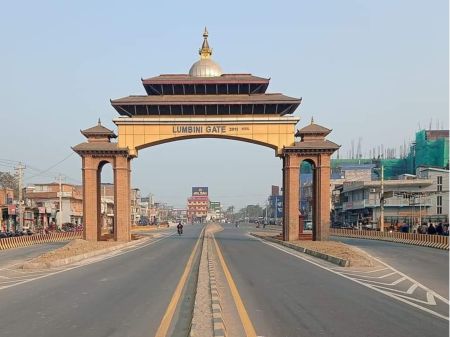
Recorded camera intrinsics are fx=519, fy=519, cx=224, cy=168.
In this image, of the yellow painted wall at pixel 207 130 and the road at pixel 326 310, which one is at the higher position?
the yellow painted wall at pixel 207 130

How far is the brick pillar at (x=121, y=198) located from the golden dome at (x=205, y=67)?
1302 centimetres

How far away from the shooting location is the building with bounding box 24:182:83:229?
242ft

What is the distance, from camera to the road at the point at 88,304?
841cm

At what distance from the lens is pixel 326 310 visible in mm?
10062

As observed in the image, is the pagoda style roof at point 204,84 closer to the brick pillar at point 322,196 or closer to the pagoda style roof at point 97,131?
the pagoda style roof at point 97,131

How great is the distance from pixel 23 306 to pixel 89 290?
8.54 feet

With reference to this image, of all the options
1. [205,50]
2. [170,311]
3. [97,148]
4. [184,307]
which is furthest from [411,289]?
[205,50]

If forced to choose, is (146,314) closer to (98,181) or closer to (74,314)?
(74,314)

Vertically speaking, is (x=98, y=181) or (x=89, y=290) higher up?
(x=98, y=181)

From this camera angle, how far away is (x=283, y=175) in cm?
4216

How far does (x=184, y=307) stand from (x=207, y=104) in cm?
3271

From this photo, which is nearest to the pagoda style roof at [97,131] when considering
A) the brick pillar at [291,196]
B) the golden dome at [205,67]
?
the golden dome at [205,67]

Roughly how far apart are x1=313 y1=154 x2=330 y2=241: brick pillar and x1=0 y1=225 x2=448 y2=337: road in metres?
23.7

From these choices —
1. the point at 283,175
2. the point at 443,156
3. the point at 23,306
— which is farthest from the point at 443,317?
the point at 443,156
